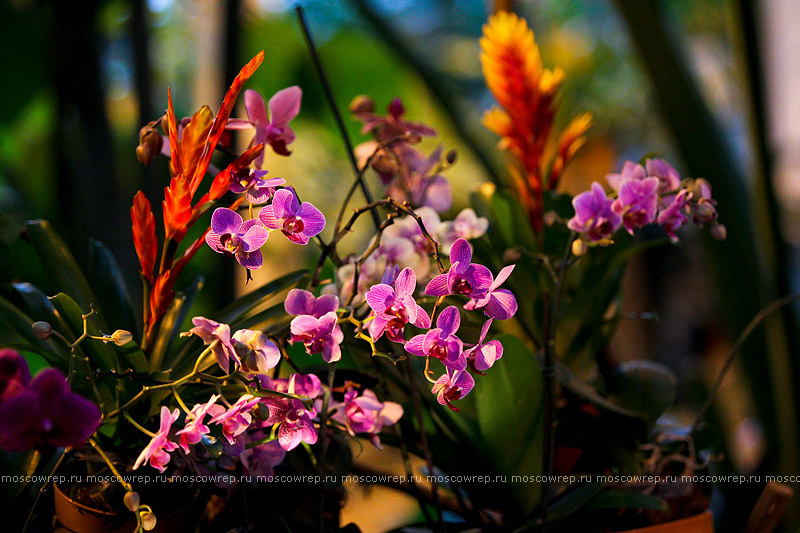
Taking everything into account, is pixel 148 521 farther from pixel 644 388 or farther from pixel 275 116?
pixel 644 388

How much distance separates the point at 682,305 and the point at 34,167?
3221mm

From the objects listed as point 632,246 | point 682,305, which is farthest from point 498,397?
point 682,305

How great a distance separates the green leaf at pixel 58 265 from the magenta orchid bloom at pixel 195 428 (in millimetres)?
132

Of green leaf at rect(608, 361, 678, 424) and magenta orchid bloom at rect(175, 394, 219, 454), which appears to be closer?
magenta orchid bloom at rect(175, 394, 219, 454)

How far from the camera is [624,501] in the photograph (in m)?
0.35

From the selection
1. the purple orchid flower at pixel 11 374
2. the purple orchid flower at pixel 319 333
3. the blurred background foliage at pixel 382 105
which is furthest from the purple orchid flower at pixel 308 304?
the blurred background foliage at pixel 382 105

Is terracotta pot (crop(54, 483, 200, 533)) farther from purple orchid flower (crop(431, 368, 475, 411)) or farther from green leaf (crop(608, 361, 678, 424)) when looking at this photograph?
green leaf (crop(608, 361, 678, 424))

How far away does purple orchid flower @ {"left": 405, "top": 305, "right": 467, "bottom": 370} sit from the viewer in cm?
26

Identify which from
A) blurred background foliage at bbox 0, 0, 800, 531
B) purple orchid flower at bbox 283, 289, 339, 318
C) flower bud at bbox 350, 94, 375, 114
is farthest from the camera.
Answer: blurred background foliage at bbox 0, 0, 800, 531

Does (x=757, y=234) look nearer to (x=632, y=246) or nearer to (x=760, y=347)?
(x=760, y=347)

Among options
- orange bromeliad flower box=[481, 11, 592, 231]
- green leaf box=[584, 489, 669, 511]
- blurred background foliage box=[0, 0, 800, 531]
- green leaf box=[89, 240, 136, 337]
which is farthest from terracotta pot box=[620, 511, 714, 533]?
green leaf box=[89, 240, 136, 337]

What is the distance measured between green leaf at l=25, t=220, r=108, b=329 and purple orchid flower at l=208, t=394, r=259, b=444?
137mm

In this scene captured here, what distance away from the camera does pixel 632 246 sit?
0.43 meters

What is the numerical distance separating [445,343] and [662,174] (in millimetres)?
209
